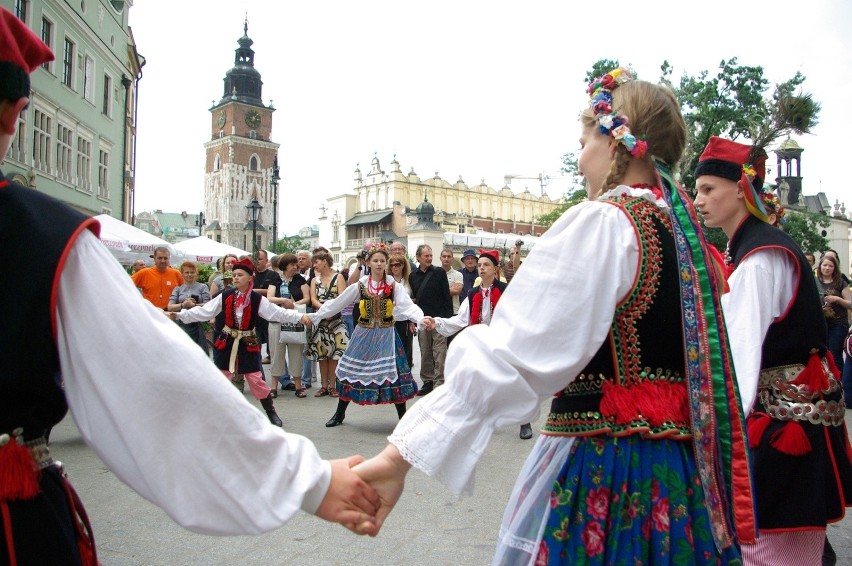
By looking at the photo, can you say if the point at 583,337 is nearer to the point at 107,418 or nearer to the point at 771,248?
the point at 107,418

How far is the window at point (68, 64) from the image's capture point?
23.4m

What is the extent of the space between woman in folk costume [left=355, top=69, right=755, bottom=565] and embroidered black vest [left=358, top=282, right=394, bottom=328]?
5.97 metres

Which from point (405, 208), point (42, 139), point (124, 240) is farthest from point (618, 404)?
point (405, 208)

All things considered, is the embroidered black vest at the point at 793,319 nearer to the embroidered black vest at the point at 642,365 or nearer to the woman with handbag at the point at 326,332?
the embroidered black vest at the point at 642,365

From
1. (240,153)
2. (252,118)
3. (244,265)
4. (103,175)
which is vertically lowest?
(244,265)

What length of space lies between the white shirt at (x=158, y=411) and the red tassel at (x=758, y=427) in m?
2.33

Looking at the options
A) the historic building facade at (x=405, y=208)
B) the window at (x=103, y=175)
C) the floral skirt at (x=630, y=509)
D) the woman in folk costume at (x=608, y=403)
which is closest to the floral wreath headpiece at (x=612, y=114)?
the woman in folk costume at (x=608, y=403)

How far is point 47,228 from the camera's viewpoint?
4.57 feet

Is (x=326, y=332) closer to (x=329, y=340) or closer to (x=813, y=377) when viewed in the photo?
(x=329, y=340)

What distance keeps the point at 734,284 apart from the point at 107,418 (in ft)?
7.94

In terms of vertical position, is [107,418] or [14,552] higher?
[107,418]

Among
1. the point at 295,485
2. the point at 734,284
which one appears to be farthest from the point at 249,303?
the point at 295,485

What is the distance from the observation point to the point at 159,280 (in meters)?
10.3

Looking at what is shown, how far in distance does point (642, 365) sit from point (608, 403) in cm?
14
